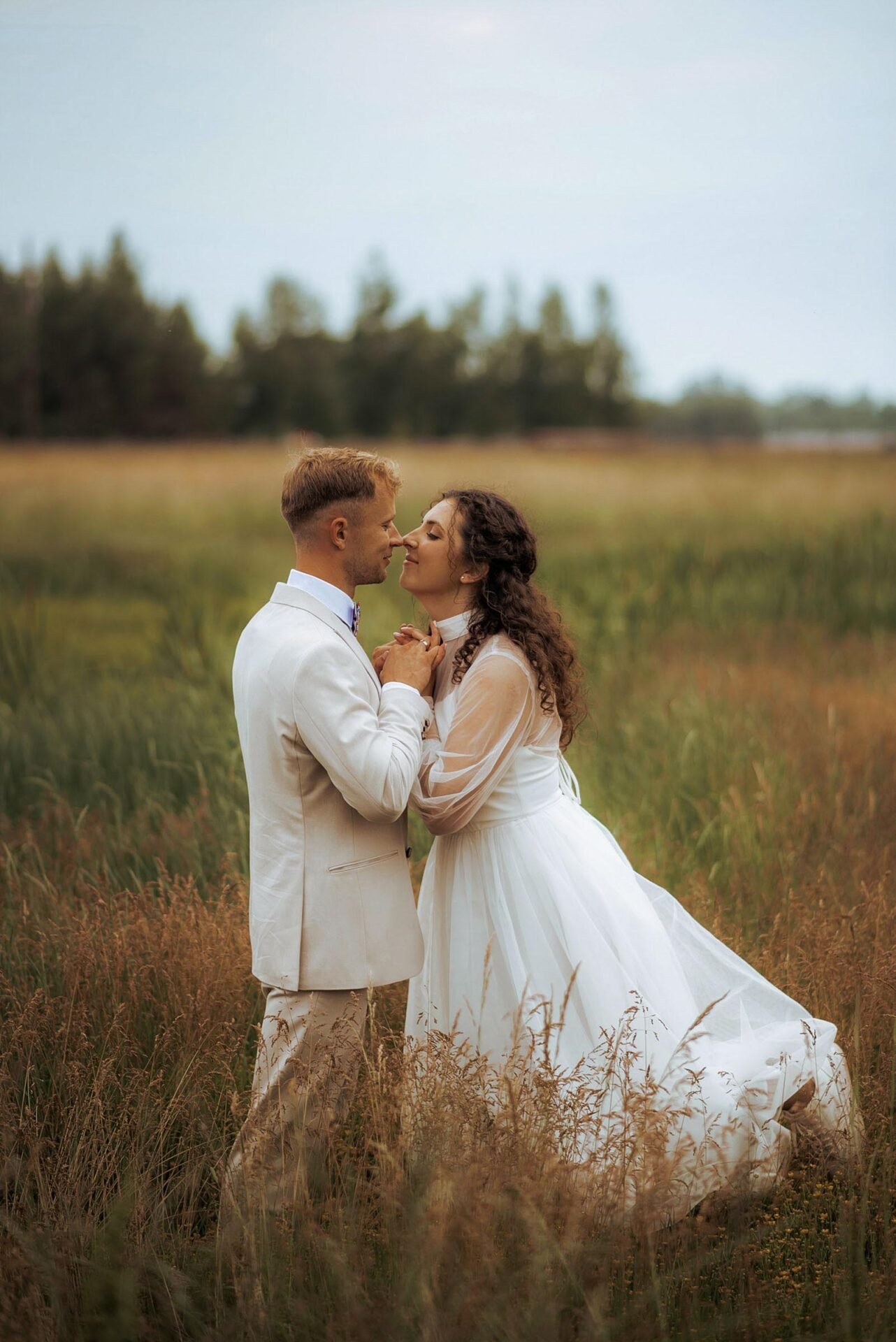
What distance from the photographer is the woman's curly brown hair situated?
3.69 m

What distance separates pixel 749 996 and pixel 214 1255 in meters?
1.93

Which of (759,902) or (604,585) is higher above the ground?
(604,585)

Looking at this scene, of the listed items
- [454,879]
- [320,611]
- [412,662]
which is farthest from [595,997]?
[320,611]

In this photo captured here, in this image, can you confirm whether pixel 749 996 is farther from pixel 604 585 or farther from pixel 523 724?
pixel 604 585

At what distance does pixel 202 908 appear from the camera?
4.53 metres

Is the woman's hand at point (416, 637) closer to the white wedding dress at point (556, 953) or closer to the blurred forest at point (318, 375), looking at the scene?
the white wedding dress at point (556, 953)

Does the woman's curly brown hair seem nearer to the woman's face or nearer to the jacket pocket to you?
the woman's face

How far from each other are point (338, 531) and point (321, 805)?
2.53ft

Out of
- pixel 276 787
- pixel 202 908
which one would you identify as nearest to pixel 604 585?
pixel 202 908

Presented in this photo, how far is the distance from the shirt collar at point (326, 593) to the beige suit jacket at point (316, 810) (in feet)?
0.07

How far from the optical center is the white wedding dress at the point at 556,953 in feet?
11.6

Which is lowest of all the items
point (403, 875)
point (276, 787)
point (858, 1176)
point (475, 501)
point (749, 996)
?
point (858, 1176)

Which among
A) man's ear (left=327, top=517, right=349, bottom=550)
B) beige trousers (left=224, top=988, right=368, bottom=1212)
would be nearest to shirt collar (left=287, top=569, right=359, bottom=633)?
man's ear (left=327, top=517, right=349, bottom=550)

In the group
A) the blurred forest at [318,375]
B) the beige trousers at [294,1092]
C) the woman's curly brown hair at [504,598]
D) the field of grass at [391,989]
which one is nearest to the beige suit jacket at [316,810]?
the beige trousers at [294,1092]
